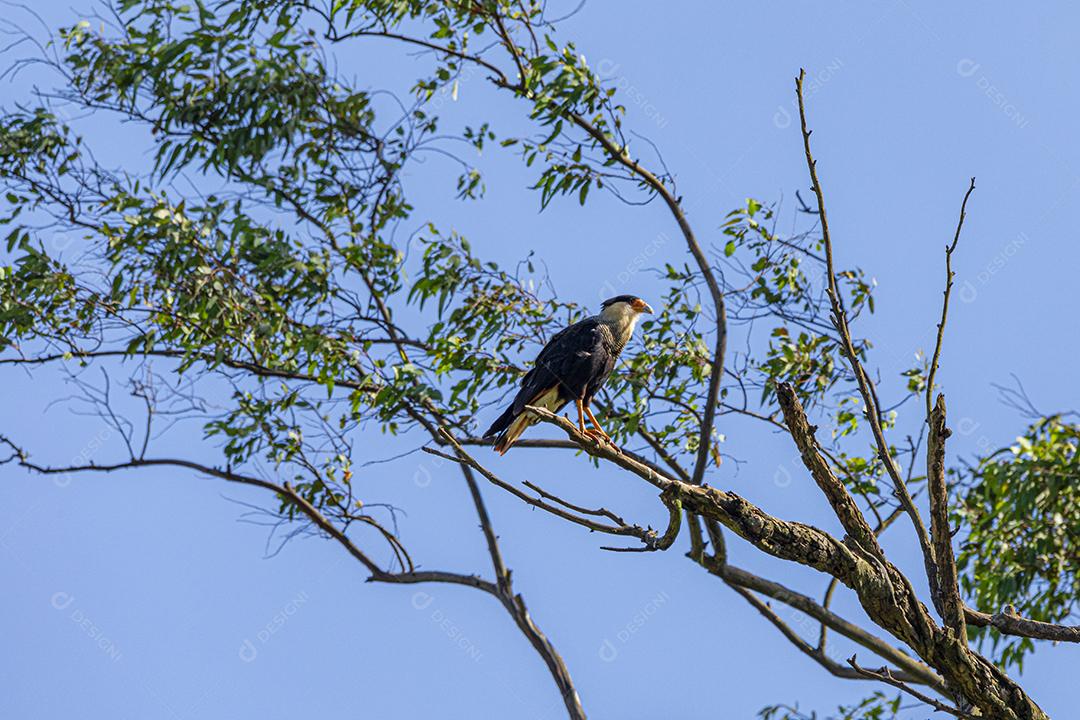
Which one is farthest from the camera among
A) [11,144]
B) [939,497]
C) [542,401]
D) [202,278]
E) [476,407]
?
[11,144]

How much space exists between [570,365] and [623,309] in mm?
839

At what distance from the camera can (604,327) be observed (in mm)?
6059

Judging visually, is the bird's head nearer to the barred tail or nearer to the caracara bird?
the caracara bird

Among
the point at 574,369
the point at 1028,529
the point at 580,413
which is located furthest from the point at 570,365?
the point at 1028,529

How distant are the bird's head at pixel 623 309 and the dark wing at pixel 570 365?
40cm

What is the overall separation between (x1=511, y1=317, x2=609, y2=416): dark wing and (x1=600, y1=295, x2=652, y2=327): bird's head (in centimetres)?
40

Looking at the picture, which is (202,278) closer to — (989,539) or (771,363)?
(771,363)

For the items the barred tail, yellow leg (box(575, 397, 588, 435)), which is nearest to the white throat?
yellow leg (box(575, 397, 588, 435))

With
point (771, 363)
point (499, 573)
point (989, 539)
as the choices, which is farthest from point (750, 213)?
point (499, 573)

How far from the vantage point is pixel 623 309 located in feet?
21.3

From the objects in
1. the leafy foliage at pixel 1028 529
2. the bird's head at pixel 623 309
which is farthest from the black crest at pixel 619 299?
the leafy foliage at pixel 1028 529

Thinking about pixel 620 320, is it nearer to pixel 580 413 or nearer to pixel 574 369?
pixel 574 369

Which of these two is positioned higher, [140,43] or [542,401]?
[140,43]

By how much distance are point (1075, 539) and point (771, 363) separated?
6.48 feet
